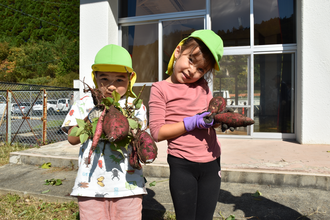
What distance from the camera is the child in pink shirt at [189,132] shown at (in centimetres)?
147

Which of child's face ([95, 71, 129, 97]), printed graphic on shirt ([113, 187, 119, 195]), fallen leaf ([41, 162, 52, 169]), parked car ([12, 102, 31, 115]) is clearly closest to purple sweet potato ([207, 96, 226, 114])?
child's face ([95, 71, 129, 97])

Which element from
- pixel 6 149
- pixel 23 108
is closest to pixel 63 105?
pixel 23 108

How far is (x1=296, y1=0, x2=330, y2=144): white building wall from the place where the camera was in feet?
15.8

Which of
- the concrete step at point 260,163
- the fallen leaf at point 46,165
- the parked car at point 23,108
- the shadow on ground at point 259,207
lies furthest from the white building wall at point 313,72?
the parked car at point 23,108

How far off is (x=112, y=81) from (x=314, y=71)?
476 centimetres

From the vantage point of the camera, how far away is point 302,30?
494 cm

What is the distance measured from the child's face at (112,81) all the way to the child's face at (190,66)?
1.24 ft

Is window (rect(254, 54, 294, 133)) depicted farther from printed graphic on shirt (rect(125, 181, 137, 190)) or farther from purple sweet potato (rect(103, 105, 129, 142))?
purple sweet potato (rect(103, 105, 129, 142))

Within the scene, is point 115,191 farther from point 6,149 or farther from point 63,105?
point 63,105

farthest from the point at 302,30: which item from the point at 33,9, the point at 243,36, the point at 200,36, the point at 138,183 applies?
the point at 33,9

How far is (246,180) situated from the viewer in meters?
3.27

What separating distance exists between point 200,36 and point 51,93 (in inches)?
243

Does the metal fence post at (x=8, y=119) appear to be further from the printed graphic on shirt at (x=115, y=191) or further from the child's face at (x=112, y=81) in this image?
the printed graphic on shirt at (x=115, y=191)

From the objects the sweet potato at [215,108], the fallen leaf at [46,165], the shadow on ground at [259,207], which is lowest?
the shadow on ground at [259,207]
